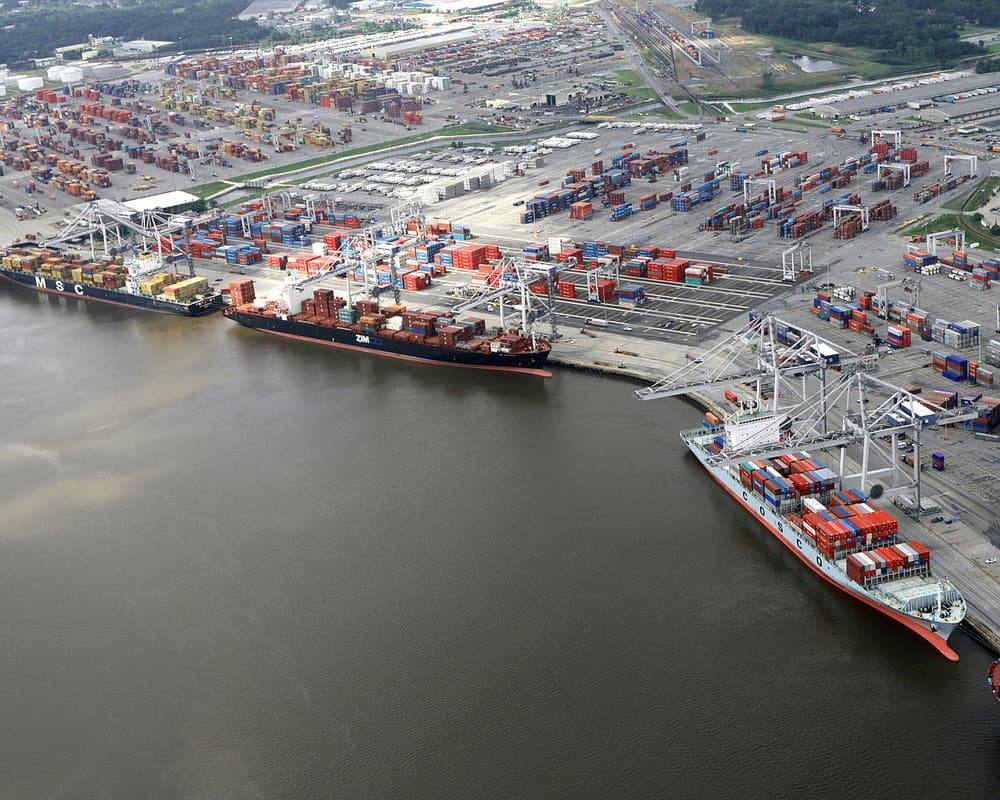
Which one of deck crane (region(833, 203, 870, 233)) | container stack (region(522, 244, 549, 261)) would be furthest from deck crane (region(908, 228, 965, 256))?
container stack (region(522, 244, 549, 261))

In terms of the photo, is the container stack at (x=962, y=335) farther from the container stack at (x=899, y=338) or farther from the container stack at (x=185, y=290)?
the container stack at (x=185, y=290)

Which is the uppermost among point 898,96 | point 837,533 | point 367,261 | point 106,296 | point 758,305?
point 898,96

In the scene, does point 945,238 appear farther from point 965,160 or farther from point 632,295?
point 965,160

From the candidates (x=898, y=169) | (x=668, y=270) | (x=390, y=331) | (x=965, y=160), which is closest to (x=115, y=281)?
(x=390, y=331)

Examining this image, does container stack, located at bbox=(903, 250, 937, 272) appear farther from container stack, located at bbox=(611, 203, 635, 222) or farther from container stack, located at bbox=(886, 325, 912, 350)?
container stack, located at bbox=(611, 203, 635, 222)

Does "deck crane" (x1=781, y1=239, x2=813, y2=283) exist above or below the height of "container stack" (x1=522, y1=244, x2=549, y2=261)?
below

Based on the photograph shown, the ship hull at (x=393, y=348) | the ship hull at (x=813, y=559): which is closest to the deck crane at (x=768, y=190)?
the ship hull at (x=393, y=348)

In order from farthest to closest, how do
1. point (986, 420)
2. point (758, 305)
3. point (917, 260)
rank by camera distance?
point (917, 260)
point (758, 305)
point (986, 420)

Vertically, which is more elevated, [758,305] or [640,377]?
[758,305]
